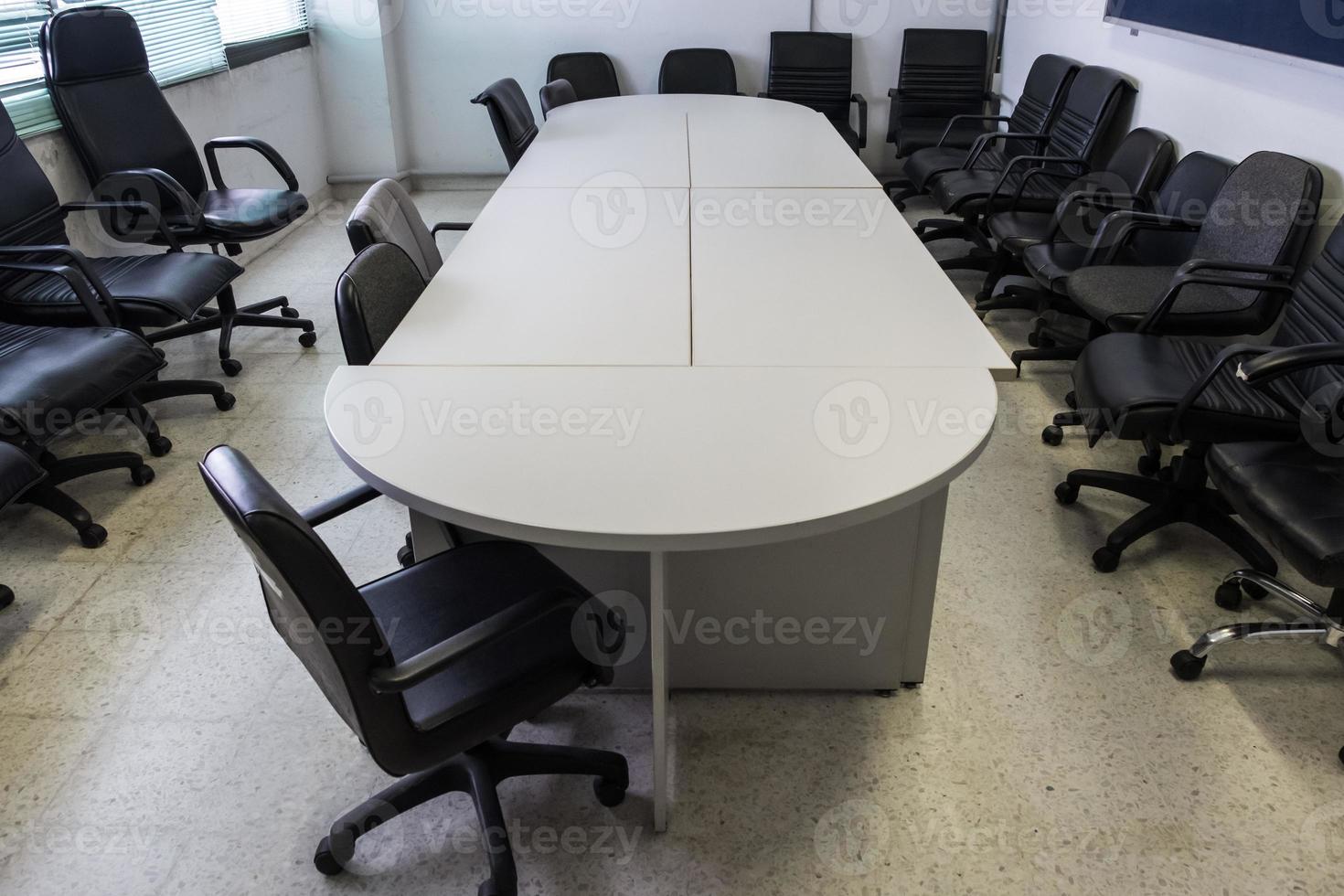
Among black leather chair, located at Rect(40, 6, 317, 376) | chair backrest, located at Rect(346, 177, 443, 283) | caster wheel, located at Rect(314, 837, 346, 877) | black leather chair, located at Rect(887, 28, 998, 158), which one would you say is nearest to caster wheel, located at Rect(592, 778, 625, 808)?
caster wheel, located at Rect(314, 837, 346, 877)

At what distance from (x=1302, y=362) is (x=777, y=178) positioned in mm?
1777

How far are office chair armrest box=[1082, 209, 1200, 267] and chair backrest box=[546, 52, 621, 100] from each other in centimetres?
328

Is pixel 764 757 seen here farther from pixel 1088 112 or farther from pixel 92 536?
pixel 1088 112

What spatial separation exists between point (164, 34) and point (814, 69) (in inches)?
134

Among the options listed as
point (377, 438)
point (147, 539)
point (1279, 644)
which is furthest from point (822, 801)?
point (147, 539)

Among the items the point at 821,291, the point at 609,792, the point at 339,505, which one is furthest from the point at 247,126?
the point at 609,792

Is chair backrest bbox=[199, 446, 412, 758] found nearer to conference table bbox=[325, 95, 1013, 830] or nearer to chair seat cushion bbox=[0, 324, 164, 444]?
conference table bbox=[325, 95, 1013, 830]

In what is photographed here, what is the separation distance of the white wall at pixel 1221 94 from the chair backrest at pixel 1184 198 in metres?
0.11

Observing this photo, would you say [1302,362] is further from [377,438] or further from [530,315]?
[377,438]

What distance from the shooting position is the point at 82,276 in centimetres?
263

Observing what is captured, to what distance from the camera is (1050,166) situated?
416cm

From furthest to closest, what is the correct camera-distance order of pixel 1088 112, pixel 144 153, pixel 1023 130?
pixel 1023 130
pixel 1088 112
pixel 144 153

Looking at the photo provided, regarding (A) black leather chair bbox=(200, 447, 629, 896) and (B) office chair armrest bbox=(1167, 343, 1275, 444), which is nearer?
(A) black leather chair bbox=(200, 447, 629, 896)

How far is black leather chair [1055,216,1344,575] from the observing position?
220 centimetres
